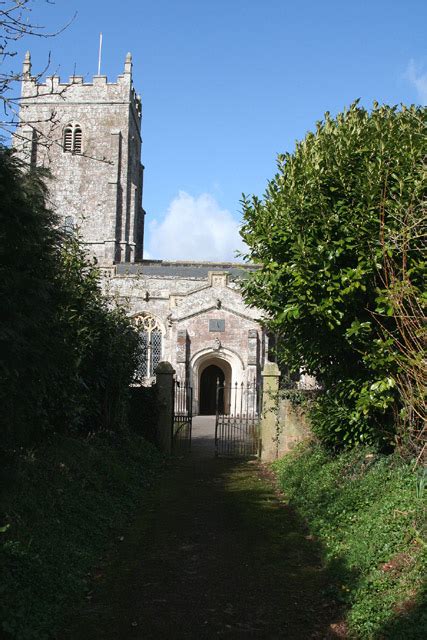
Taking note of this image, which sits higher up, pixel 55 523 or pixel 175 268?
pixel 175 268

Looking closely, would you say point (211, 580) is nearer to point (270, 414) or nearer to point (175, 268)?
point (270, 414)

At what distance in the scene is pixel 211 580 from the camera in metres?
6.16

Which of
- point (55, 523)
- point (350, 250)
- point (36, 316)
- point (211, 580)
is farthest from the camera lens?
point (350, 250)

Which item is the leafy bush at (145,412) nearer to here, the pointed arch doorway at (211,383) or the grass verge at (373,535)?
the grass verge at (373,535)

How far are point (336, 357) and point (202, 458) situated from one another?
790 centimetres

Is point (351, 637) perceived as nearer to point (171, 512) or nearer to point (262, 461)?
point (171, 512)

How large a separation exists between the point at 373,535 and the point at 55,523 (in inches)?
136

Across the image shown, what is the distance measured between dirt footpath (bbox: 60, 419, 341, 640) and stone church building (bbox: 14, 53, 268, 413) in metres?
22.8

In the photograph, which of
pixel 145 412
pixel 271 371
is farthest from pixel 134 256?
pixel 271 371

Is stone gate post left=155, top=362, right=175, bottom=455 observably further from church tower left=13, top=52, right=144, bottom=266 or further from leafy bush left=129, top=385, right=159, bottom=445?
church tower left=13, top=52, right=144, bottom=266

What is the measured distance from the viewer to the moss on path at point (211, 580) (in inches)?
198

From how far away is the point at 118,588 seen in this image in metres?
5.89

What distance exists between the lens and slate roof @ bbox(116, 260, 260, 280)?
41594 millimetres

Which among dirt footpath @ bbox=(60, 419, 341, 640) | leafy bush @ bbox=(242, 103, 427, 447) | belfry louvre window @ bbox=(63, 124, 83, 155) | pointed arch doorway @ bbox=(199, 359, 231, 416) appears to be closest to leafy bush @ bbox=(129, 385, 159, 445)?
dirt footpath @ bbox=(60, 419, 341, 640)
